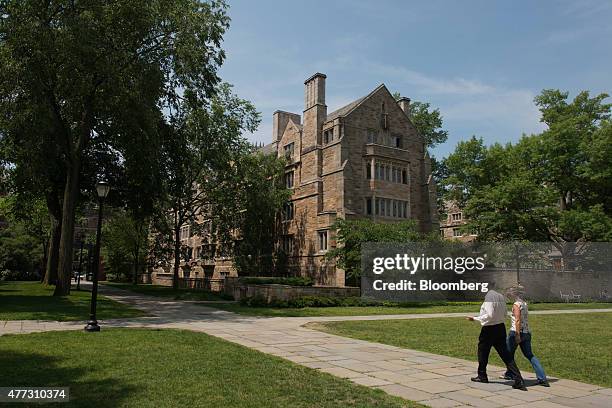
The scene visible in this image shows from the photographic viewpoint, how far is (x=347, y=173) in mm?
37000

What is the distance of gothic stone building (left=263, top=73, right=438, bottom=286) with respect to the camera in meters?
37.3

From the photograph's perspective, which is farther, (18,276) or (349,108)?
(18,276)

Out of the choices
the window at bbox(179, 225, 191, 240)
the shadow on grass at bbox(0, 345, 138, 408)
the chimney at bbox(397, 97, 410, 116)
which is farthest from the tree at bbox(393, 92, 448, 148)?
Answer: the shadow on grass at bbox(0, 345, 138, 408)

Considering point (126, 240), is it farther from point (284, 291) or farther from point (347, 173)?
point (284, 291)

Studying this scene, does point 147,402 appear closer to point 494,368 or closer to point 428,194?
point 494,368

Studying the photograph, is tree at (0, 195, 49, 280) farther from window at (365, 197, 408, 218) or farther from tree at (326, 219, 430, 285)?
tree at (326, 219, 430, 285)

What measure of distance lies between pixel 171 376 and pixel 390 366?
414cm

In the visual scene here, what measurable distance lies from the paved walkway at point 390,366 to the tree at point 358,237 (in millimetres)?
13613

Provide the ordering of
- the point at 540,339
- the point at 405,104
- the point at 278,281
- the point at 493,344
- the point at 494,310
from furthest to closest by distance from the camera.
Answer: the point at 405,104, the point at 278,281, the point at 540,339, the point at 493,344, the point at 494,310

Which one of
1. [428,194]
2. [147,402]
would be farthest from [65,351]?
[428,194]

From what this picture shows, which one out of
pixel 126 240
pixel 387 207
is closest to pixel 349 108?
pixel 387 207

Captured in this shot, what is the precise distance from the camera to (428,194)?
42031 mm

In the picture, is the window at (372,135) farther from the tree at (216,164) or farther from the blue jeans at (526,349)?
the blue jeans at (526,349)

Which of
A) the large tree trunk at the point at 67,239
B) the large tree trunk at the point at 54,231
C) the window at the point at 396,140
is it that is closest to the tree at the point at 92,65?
the large tree trunk at the point at 67,239
